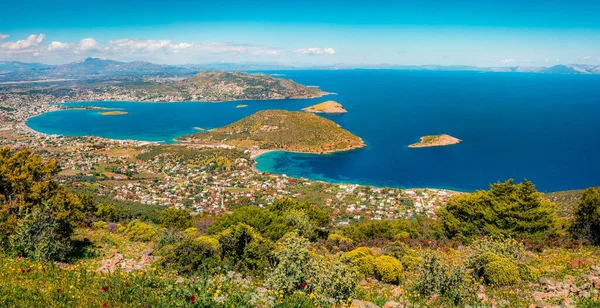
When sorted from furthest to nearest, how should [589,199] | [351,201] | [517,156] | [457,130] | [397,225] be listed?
1. [457,130]
2. [517,156]
3. [351,201]
4. [397,225]
5. [589,199]

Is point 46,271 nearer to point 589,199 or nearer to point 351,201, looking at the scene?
point 589,199

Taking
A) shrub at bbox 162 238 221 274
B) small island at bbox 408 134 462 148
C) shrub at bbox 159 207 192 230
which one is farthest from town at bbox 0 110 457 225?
small island at bbox 408 134 462 148

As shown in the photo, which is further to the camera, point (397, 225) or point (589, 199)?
point (397, 225)

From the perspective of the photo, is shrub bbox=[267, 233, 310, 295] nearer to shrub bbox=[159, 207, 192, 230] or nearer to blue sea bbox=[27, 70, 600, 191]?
shrub bbox=[159, 207, 192, 230]

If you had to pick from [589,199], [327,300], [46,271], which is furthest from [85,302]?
[589,199]

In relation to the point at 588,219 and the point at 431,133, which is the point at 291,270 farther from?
the point at 431,133

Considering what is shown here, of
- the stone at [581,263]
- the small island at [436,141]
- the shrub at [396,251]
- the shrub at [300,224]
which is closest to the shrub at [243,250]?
the shrub at [396,251]

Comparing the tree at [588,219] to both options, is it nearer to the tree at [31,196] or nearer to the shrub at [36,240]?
the shrub at [36,240]
